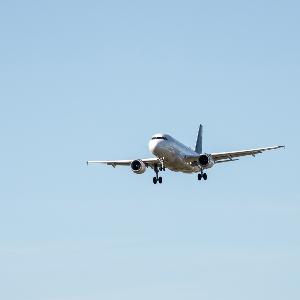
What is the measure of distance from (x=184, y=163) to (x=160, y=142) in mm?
5310

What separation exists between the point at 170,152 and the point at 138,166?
737 cm

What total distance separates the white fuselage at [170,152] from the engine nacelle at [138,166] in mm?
4276

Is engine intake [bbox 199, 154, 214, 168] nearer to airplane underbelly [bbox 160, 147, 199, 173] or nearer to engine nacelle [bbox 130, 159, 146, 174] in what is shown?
airplane underbelly [bbox 160, 147, 199, 173]

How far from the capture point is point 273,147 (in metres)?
135

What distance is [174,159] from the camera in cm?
12812

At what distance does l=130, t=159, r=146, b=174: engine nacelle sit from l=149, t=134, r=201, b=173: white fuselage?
→ 4.28 meters

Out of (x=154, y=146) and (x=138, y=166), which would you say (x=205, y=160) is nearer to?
(x=138, y=166)

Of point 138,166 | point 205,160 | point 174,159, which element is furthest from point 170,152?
point 205,160

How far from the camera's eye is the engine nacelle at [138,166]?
133 m

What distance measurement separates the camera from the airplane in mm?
127125

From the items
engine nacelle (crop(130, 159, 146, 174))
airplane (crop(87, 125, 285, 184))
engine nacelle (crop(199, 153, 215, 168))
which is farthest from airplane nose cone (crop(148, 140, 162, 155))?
engine nacelle (crop(199, 153, 215, 168))

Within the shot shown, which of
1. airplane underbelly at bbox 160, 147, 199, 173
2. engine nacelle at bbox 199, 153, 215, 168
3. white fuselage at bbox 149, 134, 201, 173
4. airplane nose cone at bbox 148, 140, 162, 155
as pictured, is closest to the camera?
airplane nose cone at bbox 148, 140, 162, 155

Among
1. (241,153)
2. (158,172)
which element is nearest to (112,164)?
(158,172)

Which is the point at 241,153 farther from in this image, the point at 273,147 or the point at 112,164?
the point at 112,164
